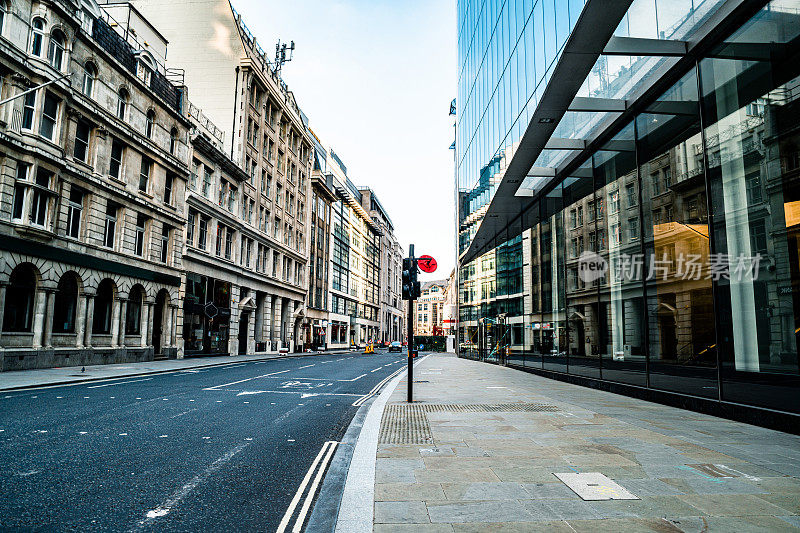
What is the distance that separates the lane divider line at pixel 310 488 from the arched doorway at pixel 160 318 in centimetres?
2665

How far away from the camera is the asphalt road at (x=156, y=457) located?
14.2 ft

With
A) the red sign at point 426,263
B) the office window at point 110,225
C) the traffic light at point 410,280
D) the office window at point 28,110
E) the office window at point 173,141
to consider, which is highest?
the office window at point 173,141

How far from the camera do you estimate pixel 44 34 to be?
20.6 m

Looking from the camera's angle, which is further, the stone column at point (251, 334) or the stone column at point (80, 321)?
the stone column at point (251, 334)

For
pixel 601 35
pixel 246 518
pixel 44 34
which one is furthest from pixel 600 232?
pixel 44 34

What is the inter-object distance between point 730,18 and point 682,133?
238cm

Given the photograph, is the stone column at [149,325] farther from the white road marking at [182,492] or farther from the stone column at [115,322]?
the white road marking at [182,492]

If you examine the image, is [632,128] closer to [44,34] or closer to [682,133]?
[682,133]

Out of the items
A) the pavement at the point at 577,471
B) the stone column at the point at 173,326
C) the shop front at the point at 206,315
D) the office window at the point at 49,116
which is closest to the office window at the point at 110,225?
the office window at the point at 49,116

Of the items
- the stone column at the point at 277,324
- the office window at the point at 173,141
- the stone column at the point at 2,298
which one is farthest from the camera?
the stone column at the point at 277,324

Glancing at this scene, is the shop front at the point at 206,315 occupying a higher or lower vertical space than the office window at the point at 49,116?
lower

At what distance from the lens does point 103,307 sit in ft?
82.6

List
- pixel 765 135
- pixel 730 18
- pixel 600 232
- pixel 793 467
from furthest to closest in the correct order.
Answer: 1. pixel 600 232
2. pixel 730 18
3. pixel 765 135
4. pixel 793 467

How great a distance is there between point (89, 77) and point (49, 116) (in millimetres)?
3828
